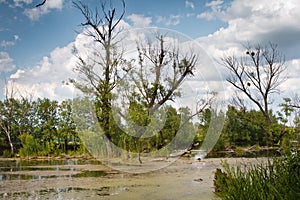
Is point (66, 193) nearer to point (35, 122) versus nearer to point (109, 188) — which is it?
point (109, 188)

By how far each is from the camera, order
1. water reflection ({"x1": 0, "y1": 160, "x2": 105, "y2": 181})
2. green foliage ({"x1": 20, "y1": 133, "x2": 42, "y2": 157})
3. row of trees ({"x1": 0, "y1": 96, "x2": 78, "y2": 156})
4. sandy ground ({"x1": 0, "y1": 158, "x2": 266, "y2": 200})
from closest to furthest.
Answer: sandy ground ({"x1": 0, "y1": 158, "x2": 266, "y2": 200})
water reflection ({"x1": 0, "y1": 160, "x2": 105, "y2": 181})
green foliage ({"x1": 20, "y1": 133, "x2": 42, "y2": 157})
row of trees ({"x1": 0, "y1": 96, "x2": 78, "y2": 156})

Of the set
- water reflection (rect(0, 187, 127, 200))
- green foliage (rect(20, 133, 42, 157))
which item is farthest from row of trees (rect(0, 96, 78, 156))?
water reflection (rect(0, 187, 127, 200))

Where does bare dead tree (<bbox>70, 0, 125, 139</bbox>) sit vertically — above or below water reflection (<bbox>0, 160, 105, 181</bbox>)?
above

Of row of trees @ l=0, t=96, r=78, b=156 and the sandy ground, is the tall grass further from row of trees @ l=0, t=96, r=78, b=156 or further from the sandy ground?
row of trees @ l=0, t=96, r=78, b=156

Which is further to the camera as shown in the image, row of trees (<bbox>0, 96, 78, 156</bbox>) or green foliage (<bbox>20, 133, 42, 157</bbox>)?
row of trees (<bbox>0, 96, 78, 156</bbox>)

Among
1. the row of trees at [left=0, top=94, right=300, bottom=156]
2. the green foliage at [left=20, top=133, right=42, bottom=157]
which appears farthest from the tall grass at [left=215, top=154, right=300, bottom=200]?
the green foliage at [left=20, top=133, right=42, bottom=157]

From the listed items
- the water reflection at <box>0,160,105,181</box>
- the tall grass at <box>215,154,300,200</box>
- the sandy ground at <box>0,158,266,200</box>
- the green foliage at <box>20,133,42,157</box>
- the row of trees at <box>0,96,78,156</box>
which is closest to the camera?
the tall grass at <box>215,154,300,200</box>

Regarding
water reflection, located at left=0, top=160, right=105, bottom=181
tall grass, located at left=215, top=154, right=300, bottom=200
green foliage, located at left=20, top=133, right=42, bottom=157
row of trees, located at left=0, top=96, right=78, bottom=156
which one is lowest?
water reflection, located at left=0, top=160, right=105, bottom=181

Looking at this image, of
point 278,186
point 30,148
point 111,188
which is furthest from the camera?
point 30,148

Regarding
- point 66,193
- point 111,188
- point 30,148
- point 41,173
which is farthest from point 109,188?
point 30,148

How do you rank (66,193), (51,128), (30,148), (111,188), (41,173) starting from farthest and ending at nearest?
(51,128)
(30,148)
(41,173)
(111,188)
(66,193)

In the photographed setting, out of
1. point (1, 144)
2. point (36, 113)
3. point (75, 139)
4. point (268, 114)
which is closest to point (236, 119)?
point (268, 114)

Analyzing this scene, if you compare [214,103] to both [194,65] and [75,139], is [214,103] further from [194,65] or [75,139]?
[75,139]

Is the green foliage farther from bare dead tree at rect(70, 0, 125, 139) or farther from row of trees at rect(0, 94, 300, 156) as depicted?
bare dead tree at rect(70, 0, 125, 139)
